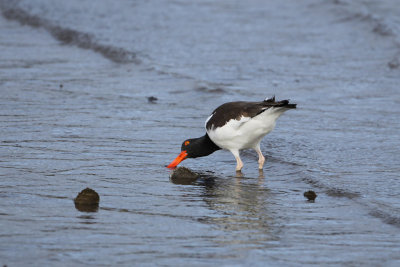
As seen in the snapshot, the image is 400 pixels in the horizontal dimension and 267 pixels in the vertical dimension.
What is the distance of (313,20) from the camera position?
21453 mm

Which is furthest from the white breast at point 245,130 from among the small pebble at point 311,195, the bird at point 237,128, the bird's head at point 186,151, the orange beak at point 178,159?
the small pebble at point 311,195

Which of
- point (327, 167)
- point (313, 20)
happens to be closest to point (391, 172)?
point (327, 167)

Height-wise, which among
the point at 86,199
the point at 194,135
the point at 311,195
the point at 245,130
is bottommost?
the point at 86,199

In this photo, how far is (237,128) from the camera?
816cm

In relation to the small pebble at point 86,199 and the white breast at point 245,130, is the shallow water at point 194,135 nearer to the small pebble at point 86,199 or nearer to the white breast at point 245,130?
the small pebble at point 86,199

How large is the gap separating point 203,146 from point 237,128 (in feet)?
2.12

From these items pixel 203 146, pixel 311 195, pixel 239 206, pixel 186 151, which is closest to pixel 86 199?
pixel 239 206

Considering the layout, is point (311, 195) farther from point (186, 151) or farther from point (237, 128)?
point (186, 151)

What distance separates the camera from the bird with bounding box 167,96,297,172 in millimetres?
7992

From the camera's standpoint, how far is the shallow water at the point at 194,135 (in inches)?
219

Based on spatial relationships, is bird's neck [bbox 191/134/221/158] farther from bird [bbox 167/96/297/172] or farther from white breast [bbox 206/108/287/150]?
white breast [bbox 206/108/287/150]

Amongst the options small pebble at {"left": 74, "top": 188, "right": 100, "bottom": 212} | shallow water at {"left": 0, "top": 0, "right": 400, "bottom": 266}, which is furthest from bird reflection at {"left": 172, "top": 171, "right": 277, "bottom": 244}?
small pebble at {"left": 74, "top": 188, "right": 100, "bottom": 212}

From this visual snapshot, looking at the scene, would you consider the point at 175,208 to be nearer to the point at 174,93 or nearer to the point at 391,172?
the point at 391,172

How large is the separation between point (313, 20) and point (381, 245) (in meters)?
16.6
